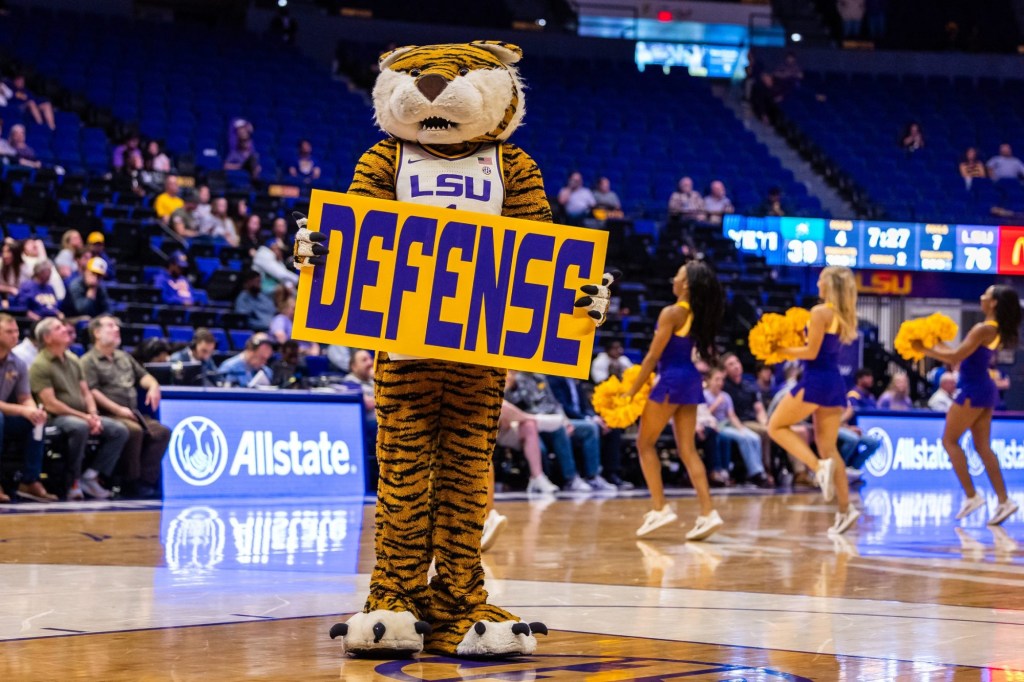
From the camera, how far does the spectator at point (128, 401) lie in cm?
991

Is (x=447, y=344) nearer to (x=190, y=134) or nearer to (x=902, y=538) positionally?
(x=902, y=538)

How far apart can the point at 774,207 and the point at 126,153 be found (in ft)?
30.0

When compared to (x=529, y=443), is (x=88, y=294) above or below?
above

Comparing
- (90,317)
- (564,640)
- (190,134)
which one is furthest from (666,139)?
(564,640)

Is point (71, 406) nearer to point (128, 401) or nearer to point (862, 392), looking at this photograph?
point (128, 401)

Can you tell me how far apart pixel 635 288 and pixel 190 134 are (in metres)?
5.95

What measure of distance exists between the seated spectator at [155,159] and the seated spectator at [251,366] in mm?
5340

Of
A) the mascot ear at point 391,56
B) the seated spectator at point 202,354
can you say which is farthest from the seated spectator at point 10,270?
the mascot ear at point 391,56

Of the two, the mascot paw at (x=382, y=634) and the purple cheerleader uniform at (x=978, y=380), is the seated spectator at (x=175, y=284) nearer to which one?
the purple cheerleader uniform at (x=978, y=380)

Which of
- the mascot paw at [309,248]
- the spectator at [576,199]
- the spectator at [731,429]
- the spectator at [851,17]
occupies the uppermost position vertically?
the spectator at [851,17]

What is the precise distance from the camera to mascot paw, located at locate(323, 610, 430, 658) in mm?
4109

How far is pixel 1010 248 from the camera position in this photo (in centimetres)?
2069

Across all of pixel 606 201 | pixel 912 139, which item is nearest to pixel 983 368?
pixel 606 201

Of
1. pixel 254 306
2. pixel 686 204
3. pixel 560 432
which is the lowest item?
pixel 560 432
